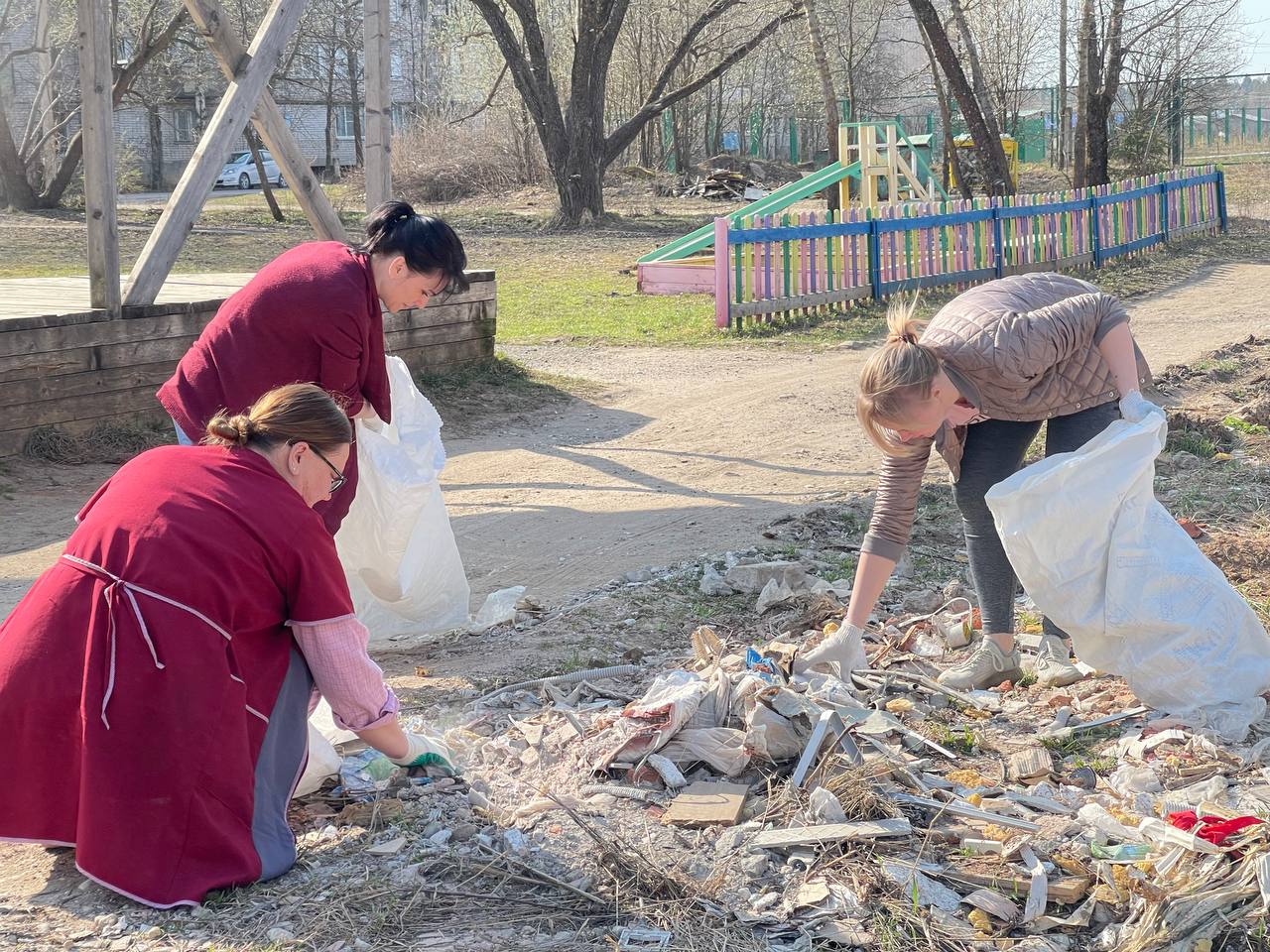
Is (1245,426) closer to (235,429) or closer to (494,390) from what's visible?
(494,390)

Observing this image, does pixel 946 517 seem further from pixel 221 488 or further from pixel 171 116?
pixel 171 116

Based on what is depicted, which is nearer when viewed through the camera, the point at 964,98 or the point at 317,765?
the point at 317,765

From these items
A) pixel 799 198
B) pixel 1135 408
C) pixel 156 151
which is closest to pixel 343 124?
pixel 156 151

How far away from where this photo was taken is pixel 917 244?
13609mm

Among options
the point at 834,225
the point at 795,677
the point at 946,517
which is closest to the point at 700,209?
the point at 834,225

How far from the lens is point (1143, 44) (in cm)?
2912

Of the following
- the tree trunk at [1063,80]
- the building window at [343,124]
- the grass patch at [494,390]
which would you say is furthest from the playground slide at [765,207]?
the building window at [343,124]

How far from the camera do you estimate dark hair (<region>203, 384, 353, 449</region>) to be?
2.76 metres

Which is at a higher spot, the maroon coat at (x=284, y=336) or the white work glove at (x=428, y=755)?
the maroon coat at (x=284, y=336)

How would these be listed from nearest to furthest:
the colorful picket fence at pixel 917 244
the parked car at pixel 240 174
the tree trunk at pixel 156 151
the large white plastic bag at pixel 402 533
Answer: the large white plastic bag at pixel 402 533, the colorful picket fence at pixel 917 244, the tree trunk at pixel 156 151, the parked car at pixel 240 174

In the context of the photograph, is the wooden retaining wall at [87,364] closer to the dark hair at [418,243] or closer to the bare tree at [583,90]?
the dark hair at [418,243]

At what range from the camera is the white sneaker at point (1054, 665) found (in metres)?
3.90

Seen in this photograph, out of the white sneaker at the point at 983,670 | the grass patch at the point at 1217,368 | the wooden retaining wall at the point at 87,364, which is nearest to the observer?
the white sneaker at the point at 983,670

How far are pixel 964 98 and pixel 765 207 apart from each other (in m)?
3.48
